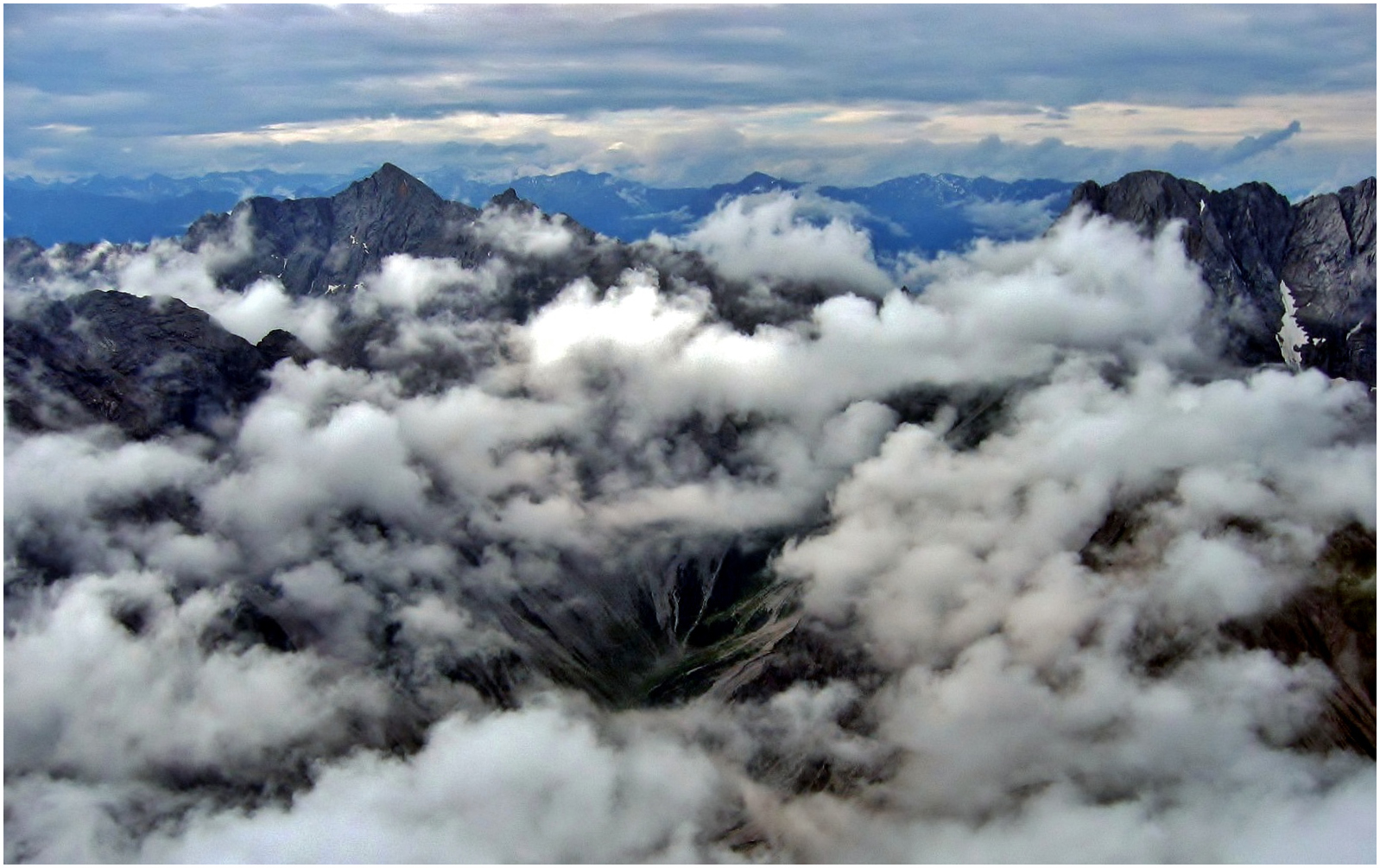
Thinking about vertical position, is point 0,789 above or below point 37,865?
above

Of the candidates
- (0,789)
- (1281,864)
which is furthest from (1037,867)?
(0,789)

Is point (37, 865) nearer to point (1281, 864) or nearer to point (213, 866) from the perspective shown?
point (213, 866)

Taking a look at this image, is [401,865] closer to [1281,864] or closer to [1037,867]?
[1037,867]

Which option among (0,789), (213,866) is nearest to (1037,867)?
(213,866)

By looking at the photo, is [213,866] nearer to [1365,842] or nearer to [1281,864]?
[1281,864]

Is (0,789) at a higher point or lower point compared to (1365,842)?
higher

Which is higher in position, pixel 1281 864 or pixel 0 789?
pixel 0 789

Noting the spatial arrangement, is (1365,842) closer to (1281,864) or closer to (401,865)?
(1281,864)

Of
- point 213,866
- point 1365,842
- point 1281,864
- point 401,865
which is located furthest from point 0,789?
point 1365,842

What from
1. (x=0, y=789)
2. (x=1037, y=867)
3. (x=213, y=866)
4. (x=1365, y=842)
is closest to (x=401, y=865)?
(x=213, y=866)
